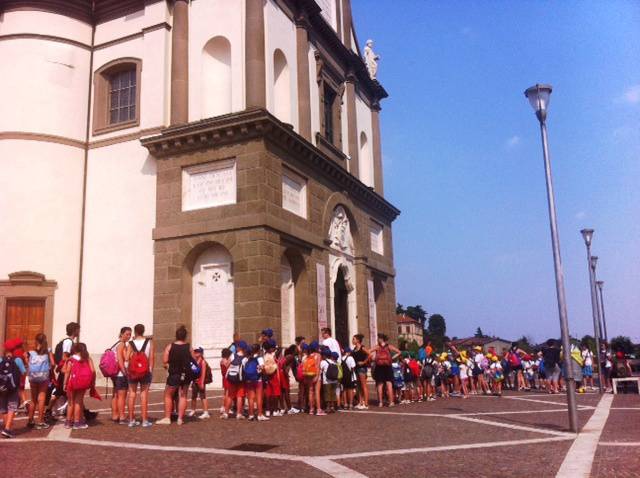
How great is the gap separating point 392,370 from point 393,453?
22.2ft

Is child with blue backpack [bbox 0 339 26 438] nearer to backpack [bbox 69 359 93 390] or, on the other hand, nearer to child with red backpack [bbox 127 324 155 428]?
Result: backpack [bbox 69 359 93 390]

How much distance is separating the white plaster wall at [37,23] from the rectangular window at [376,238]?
48.0 ft

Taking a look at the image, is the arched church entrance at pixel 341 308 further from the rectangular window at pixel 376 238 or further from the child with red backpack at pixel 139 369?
the child with red backpack at pixel 139 369

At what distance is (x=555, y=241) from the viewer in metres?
10.7

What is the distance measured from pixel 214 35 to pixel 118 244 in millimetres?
7914

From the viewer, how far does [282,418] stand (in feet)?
39.3

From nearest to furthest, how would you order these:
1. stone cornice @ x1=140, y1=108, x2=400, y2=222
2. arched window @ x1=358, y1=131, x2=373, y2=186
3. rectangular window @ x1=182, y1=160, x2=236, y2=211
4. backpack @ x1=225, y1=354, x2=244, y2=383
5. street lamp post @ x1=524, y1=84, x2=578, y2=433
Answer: street lamp post @ x1=524, y1=84, x2=578, y2=433
backpack @ x1=225, y1=354, x2=244, y2=383
stone cornice @ x1=140, y1=108, x2=400, y2=222
rectangular window @ x1=182, y1=160, x2=236, y2=211
arched window @ x1=358, y1=131, x2=373, y2=186

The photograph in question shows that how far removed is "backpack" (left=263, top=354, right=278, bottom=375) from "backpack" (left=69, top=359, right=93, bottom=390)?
326 cm

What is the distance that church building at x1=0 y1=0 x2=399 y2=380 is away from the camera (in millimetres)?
18953

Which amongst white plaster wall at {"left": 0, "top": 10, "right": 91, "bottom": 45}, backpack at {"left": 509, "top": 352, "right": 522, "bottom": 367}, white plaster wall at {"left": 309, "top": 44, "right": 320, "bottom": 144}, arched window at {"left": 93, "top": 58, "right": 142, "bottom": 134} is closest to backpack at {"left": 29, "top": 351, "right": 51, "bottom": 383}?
arched window at {"left": 93, "top": 58, "right": 142, "bottom": 134}

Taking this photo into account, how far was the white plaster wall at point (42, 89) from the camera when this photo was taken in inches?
835

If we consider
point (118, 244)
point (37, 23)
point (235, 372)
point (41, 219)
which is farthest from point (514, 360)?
point (37, 23)

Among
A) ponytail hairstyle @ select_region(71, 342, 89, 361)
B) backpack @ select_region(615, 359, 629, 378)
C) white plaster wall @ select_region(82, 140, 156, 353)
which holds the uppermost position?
white plaster wall @ select_region(82, 140, 156, 353)

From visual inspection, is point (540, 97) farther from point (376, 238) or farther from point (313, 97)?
point (376, 238)
